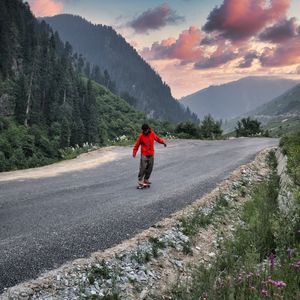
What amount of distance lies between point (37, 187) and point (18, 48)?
10844 centimetres

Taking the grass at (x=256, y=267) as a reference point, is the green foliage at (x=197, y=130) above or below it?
above

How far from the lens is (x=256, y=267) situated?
5105mm

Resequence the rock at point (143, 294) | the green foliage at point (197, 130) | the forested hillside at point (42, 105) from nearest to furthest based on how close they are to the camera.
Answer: the rock at point (143, 294)
the green foliage at point (197, 130)
the forested hillside at point (42, 105)

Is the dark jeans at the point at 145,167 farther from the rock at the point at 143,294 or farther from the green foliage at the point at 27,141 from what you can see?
the green foliage at the point at 27,141

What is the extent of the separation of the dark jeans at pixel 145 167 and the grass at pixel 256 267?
3663 millimetres

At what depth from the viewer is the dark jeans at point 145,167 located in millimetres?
13125

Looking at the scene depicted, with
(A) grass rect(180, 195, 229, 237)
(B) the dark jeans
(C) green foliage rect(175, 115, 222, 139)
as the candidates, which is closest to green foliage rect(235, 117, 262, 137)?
(C) green foliage rect(175, 115, 222, 139)

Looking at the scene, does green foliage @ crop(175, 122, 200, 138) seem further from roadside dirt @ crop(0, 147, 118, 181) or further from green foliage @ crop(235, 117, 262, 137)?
roadside dirt @ crop(0, 147, 118, 181)

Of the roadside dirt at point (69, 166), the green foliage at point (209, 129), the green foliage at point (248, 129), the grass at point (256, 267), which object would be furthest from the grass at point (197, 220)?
the green foliage at point (248, 129)

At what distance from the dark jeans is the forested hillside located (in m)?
42.1

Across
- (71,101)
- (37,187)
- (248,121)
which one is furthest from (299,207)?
(71,101)

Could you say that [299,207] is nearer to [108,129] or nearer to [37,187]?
[37,187]

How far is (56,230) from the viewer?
310 inches

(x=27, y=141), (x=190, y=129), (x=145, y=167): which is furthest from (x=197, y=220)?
(x=27, y=141)
